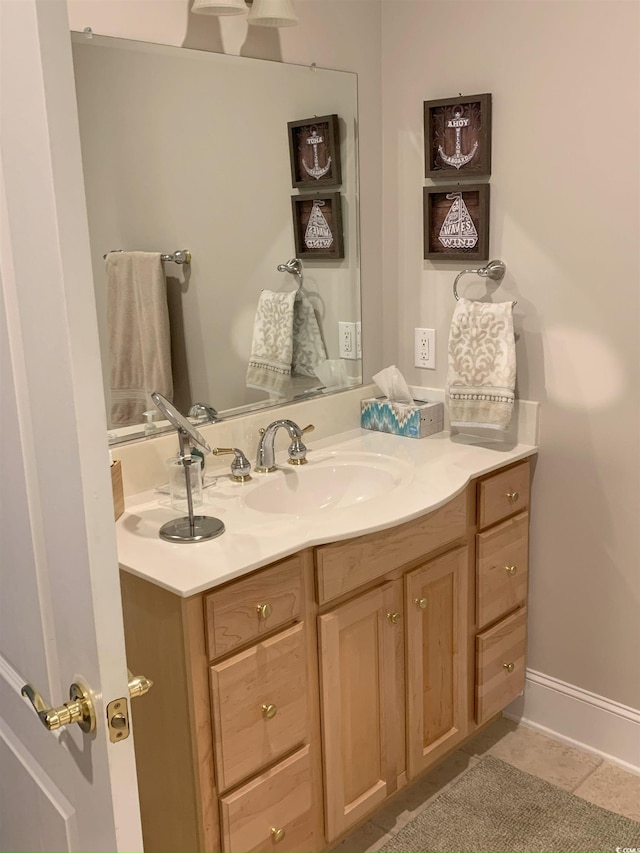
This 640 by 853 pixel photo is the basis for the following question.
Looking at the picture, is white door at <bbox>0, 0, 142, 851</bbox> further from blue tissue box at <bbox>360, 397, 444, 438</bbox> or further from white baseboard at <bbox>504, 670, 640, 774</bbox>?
white baseboard at <bbox>504, 670, 640, 774</bbox>

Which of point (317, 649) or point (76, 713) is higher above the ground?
point (76, 713)

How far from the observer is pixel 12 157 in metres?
0.88

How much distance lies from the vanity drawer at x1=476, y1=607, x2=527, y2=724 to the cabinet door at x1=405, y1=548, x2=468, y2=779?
0.23 feet

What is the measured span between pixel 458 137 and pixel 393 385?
74cm

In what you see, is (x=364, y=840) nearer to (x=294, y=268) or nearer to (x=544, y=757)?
(x=544, y=757)

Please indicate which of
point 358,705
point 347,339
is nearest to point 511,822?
point 358,705

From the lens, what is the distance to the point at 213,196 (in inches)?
82.7

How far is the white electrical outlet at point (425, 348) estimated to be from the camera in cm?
251

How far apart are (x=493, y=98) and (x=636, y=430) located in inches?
38.4

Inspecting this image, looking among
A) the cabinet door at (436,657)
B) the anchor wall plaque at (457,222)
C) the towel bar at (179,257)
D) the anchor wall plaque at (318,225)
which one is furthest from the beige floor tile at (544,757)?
the towel bar at (179,257)

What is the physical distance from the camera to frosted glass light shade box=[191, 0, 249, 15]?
188 cm

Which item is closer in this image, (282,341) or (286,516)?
(286,516)

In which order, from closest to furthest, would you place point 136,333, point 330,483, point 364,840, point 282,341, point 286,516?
point 286,516
point 136,333
point 364,840
point 330,483
point 282,341

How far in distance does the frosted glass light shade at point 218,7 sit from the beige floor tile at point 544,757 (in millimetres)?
2099
